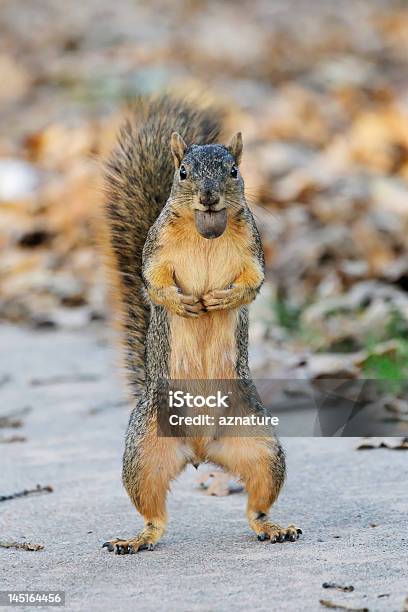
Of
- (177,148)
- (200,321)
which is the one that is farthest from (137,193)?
(200,321)

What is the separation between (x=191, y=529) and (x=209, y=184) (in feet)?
3.31

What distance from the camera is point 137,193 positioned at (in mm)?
4438

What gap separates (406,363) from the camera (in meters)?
5.50

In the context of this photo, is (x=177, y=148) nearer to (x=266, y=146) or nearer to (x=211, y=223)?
(x=211, y=223)

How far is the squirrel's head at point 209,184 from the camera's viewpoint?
3.52 m

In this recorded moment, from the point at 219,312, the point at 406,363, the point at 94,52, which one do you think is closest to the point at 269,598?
the point at 219,312

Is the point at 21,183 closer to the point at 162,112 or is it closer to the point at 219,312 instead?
the point at 162,112

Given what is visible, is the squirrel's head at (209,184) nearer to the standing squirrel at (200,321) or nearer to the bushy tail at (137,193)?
the standing squirrel at (200,321)

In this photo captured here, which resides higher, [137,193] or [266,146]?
[266,146]

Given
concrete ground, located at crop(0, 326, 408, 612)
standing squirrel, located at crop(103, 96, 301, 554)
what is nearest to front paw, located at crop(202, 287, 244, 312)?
standing squirrel, located at crop(103, 96, 301, 554)

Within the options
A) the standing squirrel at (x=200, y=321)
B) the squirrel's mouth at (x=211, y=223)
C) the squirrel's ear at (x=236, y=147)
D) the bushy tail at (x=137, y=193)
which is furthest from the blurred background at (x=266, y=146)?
the squirrel's mouth at (x=211, y=223)

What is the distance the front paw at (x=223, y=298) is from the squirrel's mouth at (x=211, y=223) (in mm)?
177

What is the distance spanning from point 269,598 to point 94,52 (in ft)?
44.5

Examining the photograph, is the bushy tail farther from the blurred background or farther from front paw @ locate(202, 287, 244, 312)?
front paw @ locate(202, 287, 244, 312)
